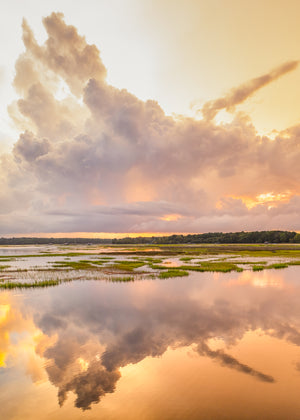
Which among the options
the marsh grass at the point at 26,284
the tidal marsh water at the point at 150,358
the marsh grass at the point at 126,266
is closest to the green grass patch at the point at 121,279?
the marsh grass at the point at 26,284

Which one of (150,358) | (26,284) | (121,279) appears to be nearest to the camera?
(150,358)

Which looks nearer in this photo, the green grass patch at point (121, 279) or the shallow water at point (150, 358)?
the shallow water at point (150, 358)

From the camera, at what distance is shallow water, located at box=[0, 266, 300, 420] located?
27.8ft

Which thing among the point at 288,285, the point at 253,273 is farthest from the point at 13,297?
the point at 253,273

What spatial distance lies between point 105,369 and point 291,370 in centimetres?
823

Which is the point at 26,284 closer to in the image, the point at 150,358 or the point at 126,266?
the point at 126,266

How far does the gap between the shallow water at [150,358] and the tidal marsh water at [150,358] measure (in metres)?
0.05

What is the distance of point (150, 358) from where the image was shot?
12.1 metres

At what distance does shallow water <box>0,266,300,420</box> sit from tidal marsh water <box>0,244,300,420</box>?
1.8 inches

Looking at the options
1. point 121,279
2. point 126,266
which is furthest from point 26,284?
point 126,266

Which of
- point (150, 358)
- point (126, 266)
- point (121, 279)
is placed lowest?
point (126, 266)

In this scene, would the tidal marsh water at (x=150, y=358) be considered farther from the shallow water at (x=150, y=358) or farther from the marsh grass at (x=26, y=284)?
the marsh grass at (x=26, y=284)

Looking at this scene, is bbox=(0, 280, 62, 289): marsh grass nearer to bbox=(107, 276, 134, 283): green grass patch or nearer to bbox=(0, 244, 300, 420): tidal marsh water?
bbox=(0, 244, 300, 420): tidal marsh water

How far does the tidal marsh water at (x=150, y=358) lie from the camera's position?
847cm
